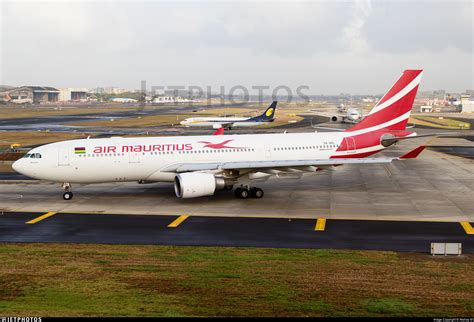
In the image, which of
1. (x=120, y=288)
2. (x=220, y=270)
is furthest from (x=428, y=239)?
(x=120, y=288)

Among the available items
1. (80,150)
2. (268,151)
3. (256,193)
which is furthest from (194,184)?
(80,150)

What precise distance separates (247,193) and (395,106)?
12.8 meters

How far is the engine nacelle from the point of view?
1266 inches

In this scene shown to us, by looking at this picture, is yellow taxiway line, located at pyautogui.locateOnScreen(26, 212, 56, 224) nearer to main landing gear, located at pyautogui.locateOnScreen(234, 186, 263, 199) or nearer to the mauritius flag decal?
the mauritius flag decal

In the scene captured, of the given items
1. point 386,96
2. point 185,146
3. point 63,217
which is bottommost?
point 63,217

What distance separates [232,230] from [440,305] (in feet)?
40.5

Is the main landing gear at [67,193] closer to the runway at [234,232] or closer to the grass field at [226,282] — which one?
the runway at [234,232]

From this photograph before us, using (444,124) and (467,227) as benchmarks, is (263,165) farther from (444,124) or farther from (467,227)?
(444,124)

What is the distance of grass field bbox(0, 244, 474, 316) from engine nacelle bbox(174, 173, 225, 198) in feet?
26.9

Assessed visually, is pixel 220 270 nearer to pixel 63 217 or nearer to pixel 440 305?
pixel 440 305

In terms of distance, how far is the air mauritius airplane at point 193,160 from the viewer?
33.7m

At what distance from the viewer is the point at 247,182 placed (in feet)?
116

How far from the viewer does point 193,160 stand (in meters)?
35.7

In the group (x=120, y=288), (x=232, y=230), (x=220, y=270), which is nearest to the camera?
(x=120, y=288)
